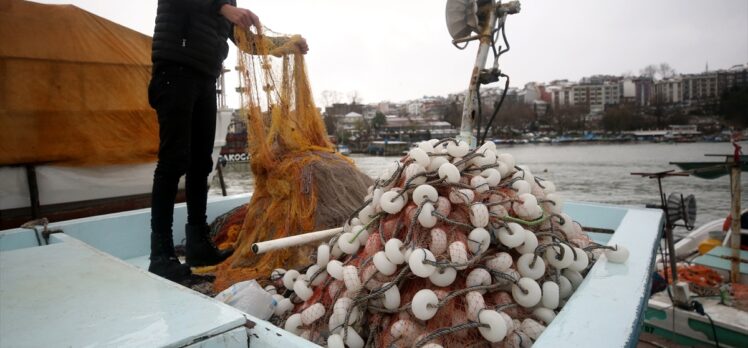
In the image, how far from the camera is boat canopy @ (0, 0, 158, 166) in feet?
16.2

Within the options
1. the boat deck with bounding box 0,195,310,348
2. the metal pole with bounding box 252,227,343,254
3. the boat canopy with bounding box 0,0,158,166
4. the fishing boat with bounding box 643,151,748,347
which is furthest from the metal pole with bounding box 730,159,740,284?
the boat canopy with bounding box 0,0,158,166

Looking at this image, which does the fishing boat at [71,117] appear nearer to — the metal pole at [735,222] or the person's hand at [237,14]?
the person's hand at [237,14]

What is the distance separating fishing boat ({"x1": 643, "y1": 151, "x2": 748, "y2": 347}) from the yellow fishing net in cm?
443

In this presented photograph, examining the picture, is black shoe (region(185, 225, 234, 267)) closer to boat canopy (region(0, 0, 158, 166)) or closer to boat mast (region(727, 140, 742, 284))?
boat canopy (region(0, 0, 158, 166))

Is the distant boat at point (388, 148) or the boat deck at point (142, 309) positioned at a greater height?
the boat deck at point (142, 309)

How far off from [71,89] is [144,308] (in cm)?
542

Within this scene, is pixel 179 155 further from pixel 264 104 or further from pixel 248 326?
pixel 248 326

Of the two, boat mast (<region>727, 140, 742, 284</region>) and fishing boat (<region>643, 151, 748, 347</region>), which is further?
boat mast (<region>727, 140, 742, 284</region>)

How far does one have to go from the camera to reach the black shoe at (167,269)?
2.23m

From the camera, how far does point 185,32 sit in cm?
240

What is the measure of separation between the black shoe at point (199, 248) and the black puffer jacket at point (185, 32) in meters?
1.00

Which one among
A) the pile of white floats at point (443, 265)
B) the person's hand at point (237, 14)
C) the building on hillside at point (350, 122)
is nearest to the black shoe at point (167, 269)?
the pile of white floats at point (443, 265)

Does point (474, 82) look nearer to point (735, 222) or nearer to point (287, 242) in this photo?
point (287, 242)

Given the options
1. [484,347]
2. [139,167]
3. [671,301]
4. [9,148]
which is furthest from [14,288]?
[671,301]
